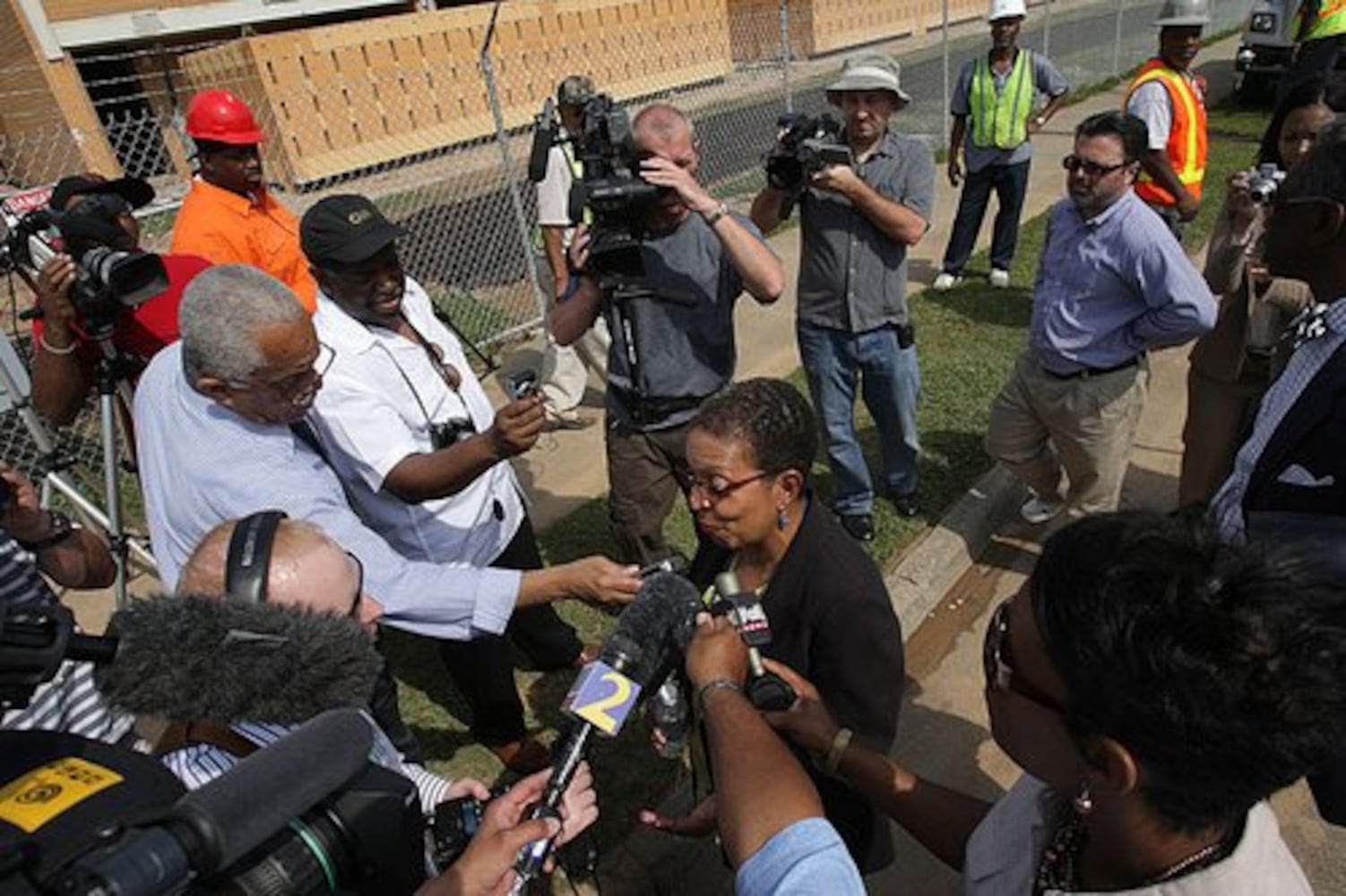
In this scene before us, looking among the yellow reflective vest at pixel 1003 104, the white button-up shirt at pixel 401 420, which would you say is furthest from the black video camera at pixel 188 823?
the yellow reflective vest at pixel 1003 104

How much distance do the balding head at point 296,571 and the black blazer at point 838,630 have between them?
3.13 ft

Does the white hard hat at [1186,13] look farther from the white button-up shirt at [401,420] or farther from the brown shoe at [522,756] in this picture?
the brown shoe at [522,756]

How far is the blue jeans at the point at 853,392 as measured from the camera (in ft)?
12.5

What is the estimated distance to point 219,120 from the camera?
151 inches

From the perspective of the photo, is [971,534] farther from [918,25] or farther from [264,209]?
[918,25]

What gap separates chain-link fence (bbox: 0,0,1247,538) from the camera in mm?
9477

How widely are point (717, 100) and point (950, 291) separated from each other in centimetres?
795

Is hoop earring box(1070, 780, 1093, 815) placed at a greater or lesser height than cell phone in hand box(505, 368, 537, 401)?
lesser

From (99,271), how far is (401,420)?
1.39 meters

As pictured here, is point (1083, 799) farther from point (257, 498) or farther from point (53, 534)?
point (53, 534)

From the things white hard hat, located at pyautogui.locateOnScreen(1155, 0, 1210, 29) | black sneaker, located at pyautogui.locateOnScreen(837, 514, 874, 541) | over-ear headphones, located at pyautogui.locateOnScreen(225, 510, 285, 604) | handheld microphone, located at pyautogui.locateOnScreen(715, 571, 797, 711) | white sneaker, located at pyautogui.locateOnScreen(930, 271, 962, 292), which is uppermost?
white hard hat, located at pyautogui.locateOnScreen(1155, 0, 1210, 29)

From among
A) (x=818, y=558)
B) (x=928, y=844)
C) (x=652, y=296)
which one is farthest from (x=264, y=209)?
(x=928, y=844)

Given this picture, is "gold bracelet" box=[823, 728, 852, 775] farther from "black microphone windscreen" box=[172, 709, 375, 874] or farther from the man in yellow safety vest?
the man in yellow safety vest

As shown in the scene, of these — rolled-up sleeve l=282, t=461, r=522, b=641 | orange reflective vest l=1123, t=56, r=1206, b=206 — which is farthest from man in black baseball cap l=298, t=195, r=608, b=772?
orange reflective vest l=1123, t=56, r=1206, b=206
